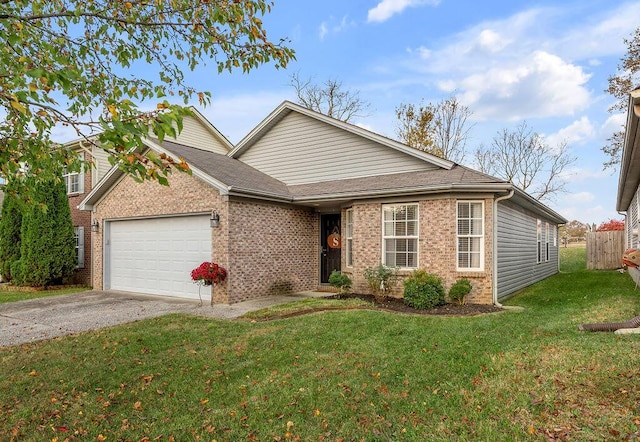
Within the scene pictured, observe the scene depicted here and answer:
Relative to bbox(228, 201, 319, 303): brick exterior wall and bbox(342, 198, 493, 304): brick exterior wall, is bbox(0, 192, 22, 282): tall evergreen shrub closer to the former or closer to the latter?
bbox(228, 201, 319, 303): brick exterior wall

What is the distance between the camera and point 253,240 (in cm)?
1055

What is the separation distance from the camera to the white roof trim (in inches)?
427

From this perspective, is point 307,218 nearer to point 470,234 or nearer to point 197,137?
point 470,234

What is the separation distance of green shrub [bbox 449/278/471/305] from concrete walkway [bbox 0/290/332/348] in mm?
3515

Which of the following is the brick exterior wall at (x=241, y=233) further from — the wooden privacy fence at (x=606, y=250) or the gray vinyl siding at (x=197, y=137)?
the wooden privacy fence at (x=606, y=250)

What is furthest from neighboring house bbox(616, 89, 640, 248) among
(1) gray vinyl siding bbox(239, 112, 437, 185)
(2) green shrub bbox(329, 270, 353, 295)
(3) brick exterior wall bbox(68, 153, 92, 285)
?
(3) brick exterior wall bbox(68, 153, 92, 285)

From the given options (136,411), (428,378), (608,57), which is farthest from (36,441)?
(608,57)

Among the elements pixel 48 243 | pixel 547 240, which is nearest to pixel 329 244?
pixel 48 243

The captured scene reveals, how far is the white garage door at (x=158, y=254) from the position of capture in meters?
10.9

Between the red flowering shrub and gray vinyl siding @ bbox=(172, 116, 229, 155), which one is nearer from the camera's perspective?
the red flowering shrub

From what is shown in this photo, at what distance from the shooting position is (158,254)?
1182 centimetres

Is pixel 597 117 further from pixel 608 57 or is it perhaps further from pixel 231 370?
pixel 231 370

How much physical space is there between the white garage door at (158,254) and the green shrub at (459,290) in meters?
6.21

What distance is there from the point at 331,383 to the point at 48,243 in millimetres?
14071
